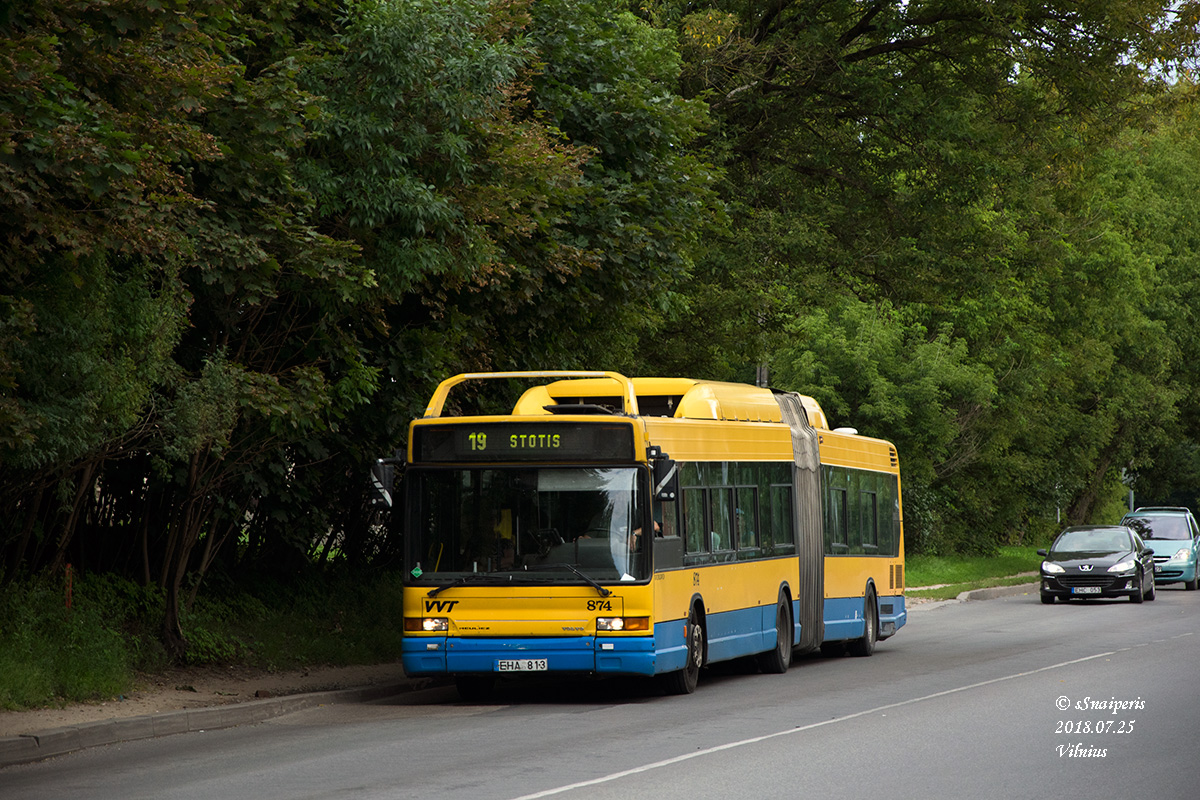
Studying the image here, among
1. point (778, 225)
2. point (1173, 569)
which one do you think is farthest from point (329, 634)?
point (1173, 569)

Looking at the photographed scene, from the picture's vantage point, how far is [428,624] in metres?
14.7

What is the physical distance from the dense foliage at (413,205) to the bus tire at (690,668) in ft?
13.0

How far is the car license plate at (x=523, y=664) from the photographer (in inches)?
565

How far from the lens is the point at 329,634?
18.9m

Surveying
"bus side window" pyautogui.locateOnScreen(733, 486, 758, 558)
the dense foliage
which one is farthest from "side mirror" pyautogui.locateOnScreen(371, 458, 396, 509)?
"bus side window" pyautogui.locateOnScreen(733, 486, 758, 558)

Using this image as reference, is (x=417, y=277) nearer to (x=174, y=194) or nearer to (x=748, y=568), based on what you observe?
(x=174, y=194)

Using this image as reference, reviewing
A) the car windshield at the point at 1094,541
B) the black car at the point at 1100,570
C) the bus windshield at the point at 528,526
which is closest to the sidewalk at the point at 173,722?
the bus windshield at the point at 528,526

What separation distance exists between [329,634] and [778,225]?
434 inches

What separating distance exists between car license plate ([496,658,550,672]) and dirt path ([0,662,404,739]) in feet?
7.89

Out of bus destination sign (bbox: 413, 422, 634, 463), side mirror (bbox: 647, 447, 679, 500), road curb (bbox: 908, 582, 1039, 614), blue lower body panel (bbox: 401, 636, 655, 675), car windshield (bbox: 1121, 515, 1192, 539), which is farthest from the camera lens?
car windshield (bbox: 1121, 515, 1192, 539)

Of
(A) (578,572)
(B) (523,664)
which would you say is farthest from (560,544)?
(B) (523,664)

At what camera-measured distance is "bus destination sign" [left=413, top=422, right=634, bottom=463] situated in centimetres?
1477

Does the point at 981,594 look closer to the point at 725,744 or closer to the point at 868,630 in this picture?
the point at 868,630

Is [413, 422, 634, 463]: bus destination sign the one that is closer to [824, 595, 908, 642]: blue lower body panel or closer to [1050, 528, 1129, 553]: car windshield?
[824, 595, 908, 642]: blue lower body panel
